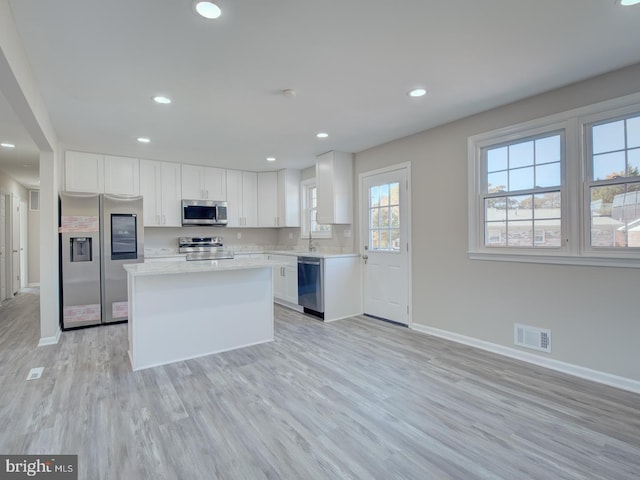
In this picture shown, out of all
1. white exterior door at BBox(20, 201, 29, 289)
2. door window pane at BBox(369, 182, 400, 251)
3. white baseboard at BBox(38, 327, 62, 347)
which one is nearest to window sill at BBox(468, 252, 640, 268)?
door window pane at BBox(369, 182, 400, 251)

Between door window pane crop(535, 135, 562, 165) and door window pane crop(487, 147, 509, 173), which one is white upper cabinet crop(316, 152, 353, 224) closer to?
door window pane crop(487, 147, 509, 173)

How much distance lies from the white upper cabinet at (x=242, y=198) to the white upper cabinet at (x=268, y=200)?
0.32 ft

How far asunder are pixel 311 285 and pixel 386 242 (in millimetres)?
1268

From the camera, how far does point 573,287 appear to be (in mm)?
2801

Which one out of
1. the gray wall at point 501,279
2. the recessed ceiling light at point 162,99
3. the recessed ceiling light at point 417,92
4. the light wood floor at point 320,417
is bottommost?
the light wood floor at point 320,417

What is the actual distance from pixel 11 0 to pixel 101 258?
3.43 m

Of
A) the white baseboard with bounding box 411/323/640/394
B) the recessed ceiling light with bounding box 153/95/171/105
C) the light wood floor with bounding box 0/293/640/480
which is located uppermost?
the recessed ceiling light with bounding box 153/95/171/105

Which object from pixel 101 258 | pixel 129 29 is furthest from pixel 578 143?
pixel 101 258

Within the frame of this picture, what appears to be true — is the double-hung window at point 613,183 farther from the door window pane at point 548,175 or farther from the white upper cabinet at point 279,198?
the white upper cabinet at point 279,198

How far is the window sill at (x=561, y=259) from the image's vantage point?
8.30 ft

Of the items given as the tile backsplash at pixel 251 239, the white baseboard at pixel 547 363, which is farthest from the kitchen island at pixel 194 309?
the white baseboard at pixel 547 363

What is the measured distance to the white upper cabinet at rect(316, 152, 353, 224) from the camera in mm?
4883

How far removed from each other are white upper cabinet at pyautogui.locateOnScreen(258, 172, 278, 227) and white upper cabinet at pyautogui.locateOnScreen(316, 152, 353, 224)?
1477 millimetres

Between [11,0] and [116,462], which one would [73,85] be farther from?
[116,462]
